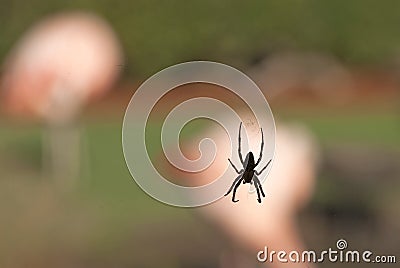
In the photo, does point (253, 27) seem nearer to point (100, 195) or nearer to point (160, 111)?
point (160, 111)

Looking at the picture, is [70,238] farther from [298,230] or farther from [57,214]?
[298,230]

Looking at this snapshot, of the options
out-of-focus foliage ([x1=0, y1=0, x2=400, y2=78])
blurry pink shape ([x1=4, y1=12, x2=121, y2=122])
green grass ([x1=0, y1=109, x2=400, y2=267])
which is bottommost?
green grass ([x1=0, y1=109, x2=400, y2=267])

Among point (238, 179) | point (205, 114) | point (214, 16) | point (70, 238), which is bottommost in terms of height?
point (70, 238)

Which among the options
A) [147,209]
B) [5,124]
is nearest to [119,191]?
[147,209]

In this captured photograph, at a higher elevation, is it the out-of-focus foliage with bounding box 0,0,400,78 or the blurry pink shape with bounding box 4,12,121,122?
the out-of-focus foliage with bounding box 0,0,400,78

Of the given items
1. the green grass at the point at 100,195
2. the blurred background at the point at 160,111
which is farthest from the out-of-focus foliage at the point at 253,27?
the green grass at the point at 100,195

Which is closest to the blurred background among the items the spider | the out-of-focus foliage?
the out-of-focus foliage

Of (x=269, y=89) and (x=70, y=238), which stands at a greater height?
(x=269, y=89)

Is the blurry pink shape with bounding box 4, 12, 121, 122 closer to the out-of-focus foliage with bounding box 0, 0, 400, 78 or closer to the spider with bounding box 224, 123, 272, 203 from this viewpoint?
the out-of-focus foliage with bounding box 0, 0, 400, 78
